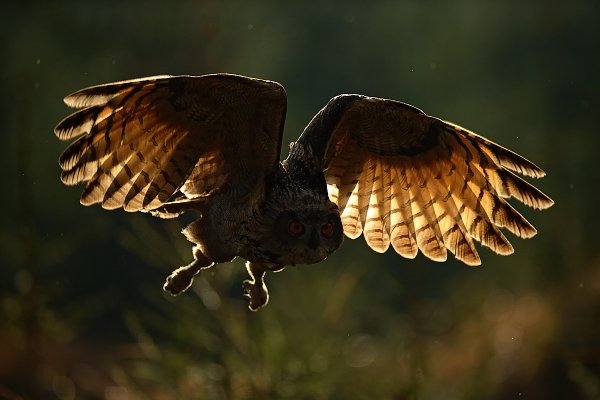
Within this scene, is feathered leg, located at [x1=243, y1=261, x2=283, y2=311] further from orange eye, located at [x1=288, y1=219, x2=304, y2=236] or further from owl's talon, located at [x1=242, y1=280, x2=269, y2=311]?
orange eye, located at [x1=288, y1=219, x2=304, y2=236]

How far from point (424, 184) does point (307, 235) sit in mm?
1024

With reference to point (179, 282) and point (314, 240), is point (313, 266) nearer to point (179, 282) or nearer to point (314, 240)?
point (179, 282)

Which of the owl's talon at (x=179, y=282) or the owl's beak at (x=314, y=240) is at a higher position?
the owl's beak at (x=314, y=240)

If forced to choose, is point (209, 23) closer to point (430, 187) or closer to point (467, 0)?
point (430, 187)

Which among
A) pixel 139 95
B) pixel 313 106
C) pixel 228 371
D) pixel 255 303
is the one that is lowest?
pixel 313 106

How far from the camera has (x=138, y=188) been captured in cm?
290

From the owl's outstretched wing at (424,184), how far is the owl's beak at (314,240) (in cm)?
65

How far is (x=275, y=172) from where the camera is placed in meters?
2.68

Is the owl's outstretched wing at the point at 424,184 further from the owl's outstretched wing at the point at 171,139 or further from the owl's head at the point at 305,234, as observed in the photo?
the owl's head at the point at 305,234

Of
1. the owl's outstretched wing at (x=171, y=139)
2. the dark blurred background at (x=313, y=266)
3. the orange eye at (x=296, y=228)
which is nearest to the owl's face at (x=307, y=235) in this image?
the orange eye at (x=296, y=228)

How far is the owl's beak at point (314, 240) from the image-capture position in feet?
7.99

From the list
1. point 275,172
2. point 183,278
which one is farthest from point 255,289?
point 275,172
